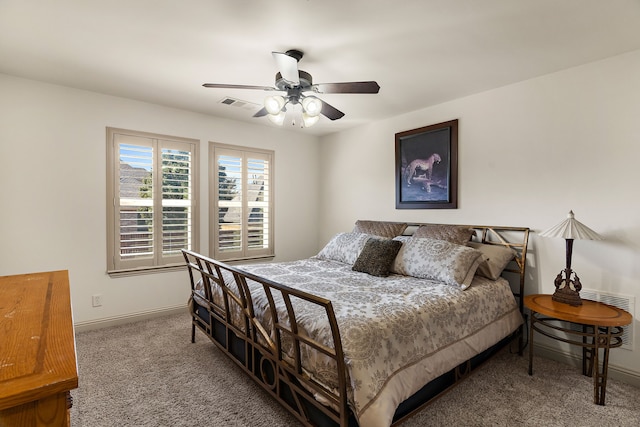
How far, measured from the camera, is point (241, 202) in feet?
13.8

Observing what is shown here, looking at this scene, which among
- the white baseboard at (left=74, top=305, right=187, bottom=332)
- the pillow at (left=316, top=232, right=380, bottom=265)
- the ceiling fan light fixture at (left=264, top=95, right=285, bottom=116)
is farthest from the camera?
the pillow at (left=316, top=232, right=380, bottom=265)

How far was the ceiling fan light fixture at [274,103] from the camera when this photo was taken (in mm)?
2217

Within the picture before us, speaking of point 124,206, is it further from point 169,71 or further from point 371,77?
point 371,77

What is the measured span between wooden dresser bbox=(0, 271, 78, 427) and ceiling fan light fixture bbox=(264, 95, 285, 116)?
5.47 feet

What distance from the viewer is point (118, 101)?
3.33m

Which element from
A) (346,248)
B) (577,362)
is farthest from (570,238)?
(346,248)

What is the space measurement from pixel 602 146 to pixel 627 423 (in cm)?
196

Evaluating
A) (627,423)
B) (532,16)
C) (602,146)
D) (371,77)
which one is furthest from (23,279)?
(602,146)

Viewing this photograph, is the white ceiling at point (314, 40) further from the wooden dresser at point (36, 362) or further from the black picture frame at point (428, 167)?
the wooden dresser at point (36, 362)

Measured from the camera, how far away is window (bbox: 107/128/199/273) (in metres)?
3.34

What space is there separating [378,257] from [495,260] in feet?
3.39

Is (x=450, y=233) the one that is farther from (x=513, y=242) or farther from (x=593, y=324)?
(x=593, y=324)

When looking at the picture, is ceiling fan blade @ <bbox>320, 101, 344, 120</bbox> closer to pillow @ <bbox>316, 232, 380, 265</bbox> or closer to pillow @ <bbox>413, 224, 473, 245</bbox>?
pillow @ <bbox>316, 232, 380, 265</bbox>

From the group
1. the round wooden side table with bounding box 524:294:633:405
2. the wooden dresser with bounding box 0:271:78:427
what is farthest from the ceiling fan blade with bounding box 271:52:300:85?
the round wooden side table with bounding box 524:294:633:405
